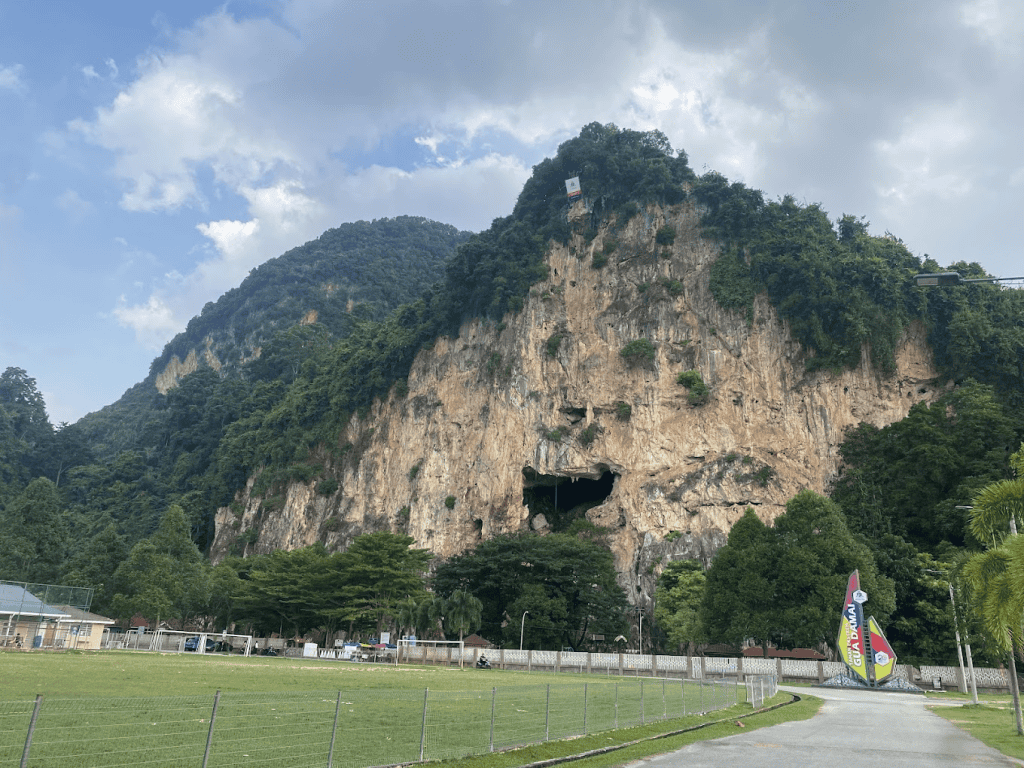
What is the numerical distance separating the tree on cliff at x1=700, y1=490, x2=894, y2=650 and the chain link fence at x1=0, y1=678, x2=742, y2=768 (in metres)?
32.7

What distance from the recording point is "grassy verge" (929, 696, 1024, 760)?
16.6 m

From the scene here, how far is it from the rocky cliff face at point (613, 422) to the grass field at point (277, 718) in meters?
53.5

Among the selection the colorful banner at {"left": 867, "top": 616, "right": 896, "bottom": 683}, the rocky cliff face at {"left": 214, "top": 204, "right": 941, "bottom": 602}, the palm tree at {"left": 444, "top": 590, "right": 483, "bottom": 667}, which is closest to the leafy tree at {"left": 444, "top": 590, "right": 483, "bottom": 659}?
the palm tree at {"left": 444, "top": 590, "right": 483, "bottom": 667}

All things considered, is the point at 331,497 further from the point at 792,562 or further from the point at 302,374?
the point at 792,562

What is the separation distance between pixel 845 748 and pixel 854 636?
1247 inches

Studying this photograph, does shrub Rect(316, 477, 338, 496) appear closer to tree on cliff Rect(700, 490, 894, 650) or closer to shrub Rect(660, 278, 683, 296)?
shrub Rect(660, 278, 683, 296)

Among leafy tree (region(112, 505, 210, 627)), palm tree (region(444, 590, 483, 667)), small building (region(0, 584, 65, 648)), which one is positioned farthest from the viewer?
leafy tree (region(112, 505, 210, 627))

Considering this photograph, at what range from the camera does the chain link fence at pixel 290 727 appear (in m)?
9.48

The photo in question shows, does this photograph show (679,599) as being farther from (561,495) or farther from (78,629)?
(78,629)

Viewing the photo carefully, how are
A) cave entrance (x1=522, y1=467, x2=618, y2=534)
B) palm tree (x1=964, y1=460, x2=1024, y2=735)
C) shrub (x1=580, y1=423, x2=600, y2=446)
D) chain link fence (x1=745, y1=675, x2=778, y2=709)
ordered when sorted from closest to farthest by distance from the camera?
palm tree (x1=964, y1=460, x2=1024, y2=735), chain link fence (x1=745, y1=675, x2=778, y2=709), shrub (x1=580, y1=423, x2=600, y2=446), cave entrance (x1=522, y1=467, x2=618, y2=534)

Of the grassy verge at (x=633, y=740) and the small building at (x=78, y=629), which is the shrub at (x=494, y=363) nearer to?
the small building at (x=78, y=629)

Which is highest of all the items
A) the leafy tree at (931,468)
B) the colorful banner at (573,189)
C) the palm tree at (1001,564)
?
the colorful banner at (573,189)

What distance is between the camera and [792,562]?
52062 mm

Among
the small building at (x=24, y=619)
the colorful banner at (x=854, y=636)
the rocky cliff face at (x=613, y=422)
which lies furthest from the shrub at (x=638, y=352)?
the small building at (x=24, y=619)
